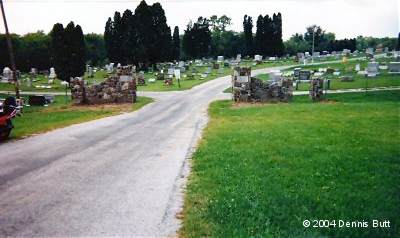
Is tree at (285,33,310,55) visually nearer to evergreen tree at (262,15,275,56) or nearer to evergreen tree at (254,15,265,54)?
evergreen tree at (262,15,275,56)

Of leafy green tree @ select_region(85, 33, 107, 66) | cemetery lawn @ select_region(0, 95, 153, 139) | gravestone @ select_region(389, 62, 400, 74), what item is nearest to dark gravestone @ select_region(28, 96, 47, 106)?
cemetery lawn @ select_region(0, 95, 153, 139)

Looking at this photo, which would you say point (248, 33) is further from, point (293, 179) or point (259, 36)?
point (293, 179)

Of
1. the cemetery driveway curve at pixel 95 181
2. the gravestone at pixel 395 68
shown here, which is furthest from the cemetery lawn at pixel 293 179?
the gravestone at pixel 395 68

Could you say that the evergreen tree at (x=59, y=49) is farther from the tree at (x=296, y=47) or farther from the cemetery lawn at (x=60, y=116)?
the tree at (x=296, y=47)

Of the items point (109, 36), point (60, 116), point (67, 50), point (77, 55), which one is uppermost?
point (109, 36)

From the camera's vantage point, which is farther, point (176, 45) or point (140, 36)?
point (176, 45)

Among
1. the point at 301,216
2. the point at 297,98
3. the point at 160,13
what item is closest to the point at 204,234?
the point at 301,216

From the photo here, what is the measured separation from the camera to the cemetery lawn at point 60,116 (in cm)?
1719

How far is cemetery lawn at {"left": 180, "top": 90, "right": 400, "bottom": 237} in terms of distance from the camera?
260 inches

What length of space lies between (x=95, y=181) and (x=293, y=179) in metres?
4.85

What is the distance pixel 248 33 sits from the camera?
3297 inches

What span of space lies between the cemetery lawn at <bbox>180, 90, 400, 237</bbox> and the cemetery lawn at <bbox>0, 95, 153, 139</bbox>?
7828 mm

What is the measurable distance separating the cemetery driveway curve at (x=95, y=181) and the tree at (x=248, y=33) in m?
69.5

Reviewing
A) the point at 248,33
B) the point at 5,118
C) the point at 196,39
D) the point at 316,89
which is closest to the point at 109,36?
the point at 196,39
